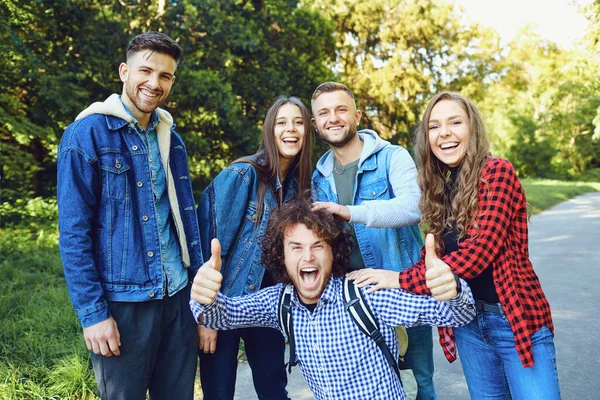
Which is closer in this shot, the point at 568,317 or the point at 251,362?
the point at 251,362

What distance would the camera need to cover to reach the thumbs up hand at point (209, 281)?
2168 millimetres

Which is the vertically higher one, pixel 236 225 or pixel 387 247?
pixel 236 225

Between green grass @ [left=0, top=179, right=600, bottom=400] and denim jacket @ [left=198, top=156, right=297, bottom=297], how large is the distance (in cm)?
179

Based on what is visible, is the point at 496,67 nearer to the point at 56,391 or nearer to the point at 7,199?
the point at 7,199

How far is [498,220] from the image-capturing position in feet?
7.06

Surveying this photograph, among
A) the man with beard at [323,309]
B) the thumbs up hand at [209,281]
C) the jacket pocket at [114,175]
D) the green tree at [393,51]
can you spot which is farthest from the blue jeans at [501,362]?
the green tree at [393,51]

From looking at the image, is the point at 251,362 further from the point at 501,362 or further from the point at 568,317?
the point at 568,317

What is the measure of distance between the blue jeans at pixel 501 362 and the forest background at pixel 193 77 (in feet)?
9.34

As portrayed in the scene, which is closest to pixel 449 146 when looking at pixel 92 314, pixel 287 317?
pixel 287 317

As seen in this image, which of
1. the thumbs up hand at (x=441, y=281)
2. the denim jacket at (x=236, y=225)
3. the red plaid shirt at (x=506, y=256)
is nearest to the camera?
the thumbs up hand at (x=441, y=281)

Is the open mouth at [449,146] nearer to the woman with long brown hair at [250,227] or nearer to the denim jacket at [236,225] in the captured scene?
the woman with long brown hair at [250,227]

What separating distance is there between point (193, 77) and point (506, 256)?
Answer: 34.0 ft

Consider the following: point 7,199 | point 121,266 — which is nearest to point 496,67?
point 7,199

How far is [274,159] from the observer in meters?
2.90
